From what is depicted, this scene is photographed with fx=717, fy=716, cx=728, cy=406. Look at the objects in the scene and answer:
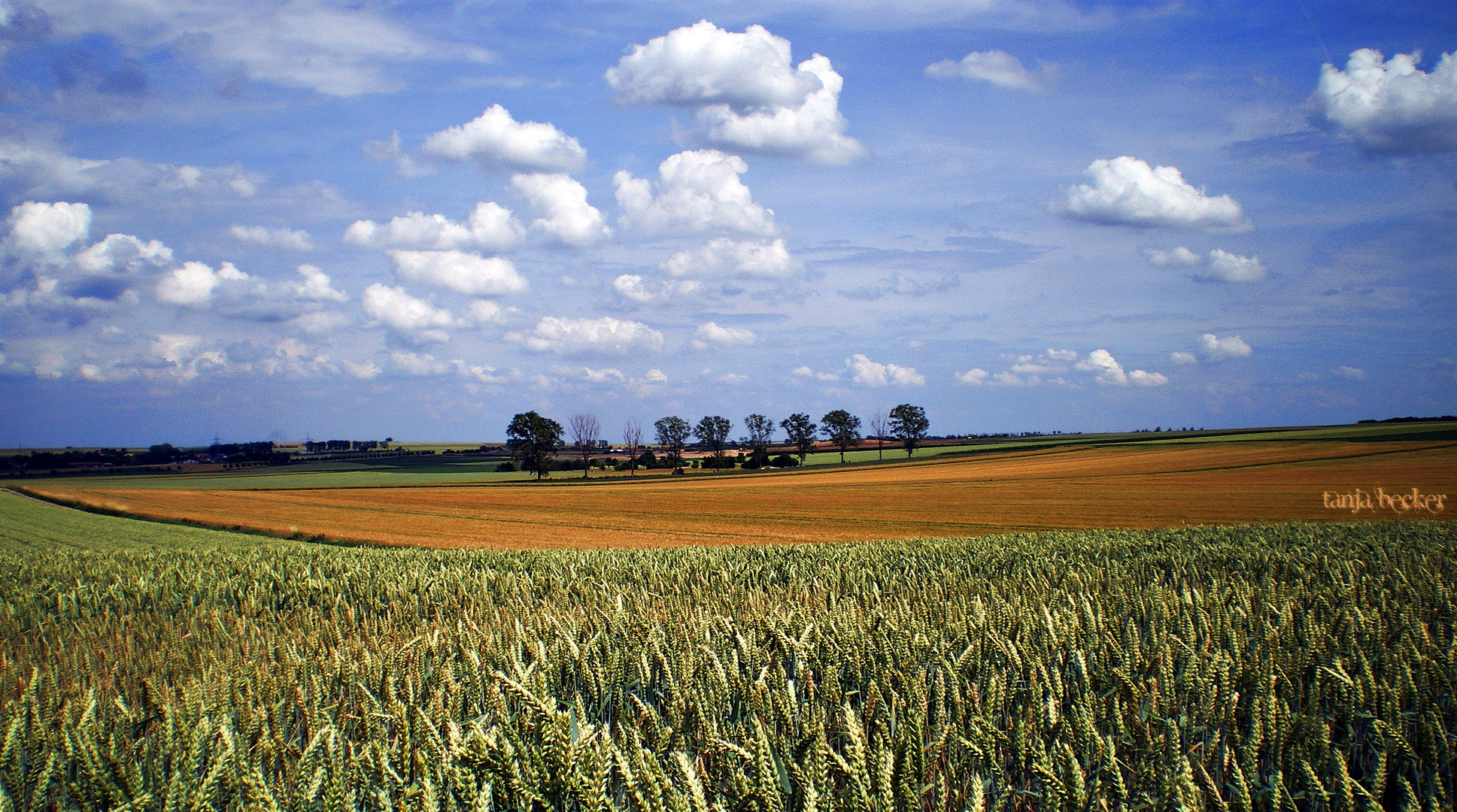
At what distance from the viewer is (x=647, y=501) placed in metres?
48.2

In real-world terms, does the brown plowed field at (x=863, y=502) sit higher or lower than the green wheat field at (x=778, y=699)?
lower

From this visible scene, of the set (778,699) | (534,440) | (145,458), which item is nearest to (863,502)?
(778,699)

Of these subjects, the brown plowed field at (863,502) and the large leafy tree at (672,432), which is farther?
the large leafy tree at (672,432)

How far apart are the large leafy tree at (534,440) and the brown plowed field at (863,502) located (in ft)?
93.7

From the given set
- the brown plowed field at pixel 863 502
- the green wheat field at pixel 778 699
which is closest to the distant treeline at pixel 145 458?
the brown plowed field at pixel 863 502

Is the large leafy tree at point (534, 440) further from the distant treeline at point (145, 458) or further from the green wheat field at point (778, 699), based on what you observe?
the green wheat field at point (778, 699)

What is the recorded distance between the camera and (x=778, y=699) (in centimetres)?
313

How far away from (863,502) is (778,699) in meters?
40.9

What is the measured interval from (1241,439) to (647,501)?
71892 mm

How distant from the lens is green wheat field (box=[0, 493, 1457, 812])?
2320mm

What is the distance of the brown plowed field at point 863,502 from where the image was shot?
29.3 meters

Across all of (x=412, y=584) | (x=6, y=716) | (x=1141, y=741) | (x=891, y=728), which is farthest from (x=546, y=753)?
(x=412, y=584)

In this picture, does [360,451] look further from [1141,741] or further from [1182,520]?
[1141,741]

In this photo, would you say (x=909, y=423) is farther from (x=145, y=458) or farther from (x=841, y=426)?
(x=145, y=458)
